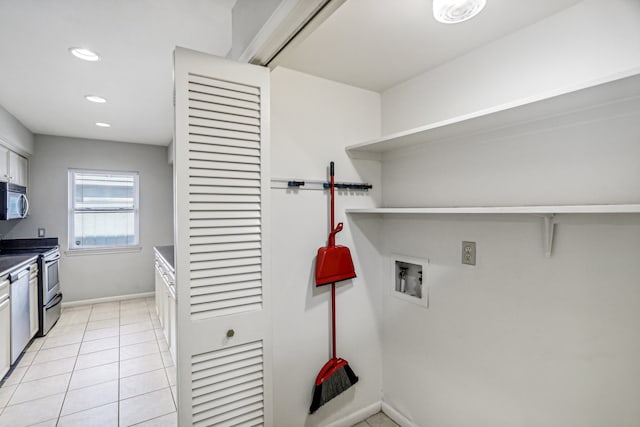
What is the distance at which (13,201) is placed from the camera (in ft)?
11.6

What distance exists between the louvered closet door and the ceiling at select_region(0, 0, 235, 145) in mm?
571

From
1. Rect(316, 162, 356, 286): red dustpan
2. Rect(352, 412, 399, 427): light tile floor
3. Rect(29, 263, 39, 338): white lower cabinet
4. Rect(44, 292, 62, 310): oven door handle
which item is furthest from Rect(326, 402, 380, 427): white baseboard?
Rect(44, 292, 62, 310): oven door handle

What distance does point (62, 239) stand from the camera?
4445 mm

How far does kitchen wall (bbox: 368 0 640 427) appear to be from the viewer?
121 centimetres

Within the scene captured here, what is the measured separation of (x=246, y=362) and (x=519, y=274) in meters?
1.39

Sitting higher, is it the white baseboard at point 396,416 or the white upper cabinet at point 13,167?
the white upper cabinet at point 13,167

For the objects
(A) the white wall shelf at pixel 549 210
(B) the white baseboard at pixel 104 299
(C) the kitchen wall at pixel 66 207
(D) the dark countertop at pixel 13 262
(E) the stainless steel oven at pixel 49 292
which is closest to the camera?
(A) the white wall shelf at pixel 549 210

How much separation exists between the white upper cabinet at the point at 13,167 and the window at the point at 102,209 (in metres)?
0.52

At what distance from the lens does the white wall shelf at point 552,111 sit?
1042 mm

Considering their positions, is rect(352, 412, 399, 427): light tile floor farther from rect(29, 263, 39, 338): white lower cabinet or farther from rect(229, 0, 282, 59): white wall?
rect(29, 263, 39, 338): white lower cabinet

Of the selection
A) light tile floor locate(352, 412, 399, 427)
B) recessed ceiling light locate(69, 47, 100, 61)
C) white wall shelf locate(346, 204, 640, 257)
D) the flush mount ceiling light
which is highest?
recessed ceiling light locate(69, 47, 100, 61)

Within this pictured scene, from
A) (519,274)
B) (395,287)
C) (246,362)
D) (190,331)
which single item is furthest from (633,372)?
(190,331)

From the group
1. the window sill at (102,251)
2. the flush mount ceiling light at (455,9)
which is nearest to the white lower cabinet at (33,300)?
the window sill at (102,251)

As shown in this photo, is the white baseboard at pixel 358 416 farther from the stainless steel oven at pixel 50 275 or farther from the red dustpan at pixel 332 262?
the stainless steel oven at pixel 50 275
